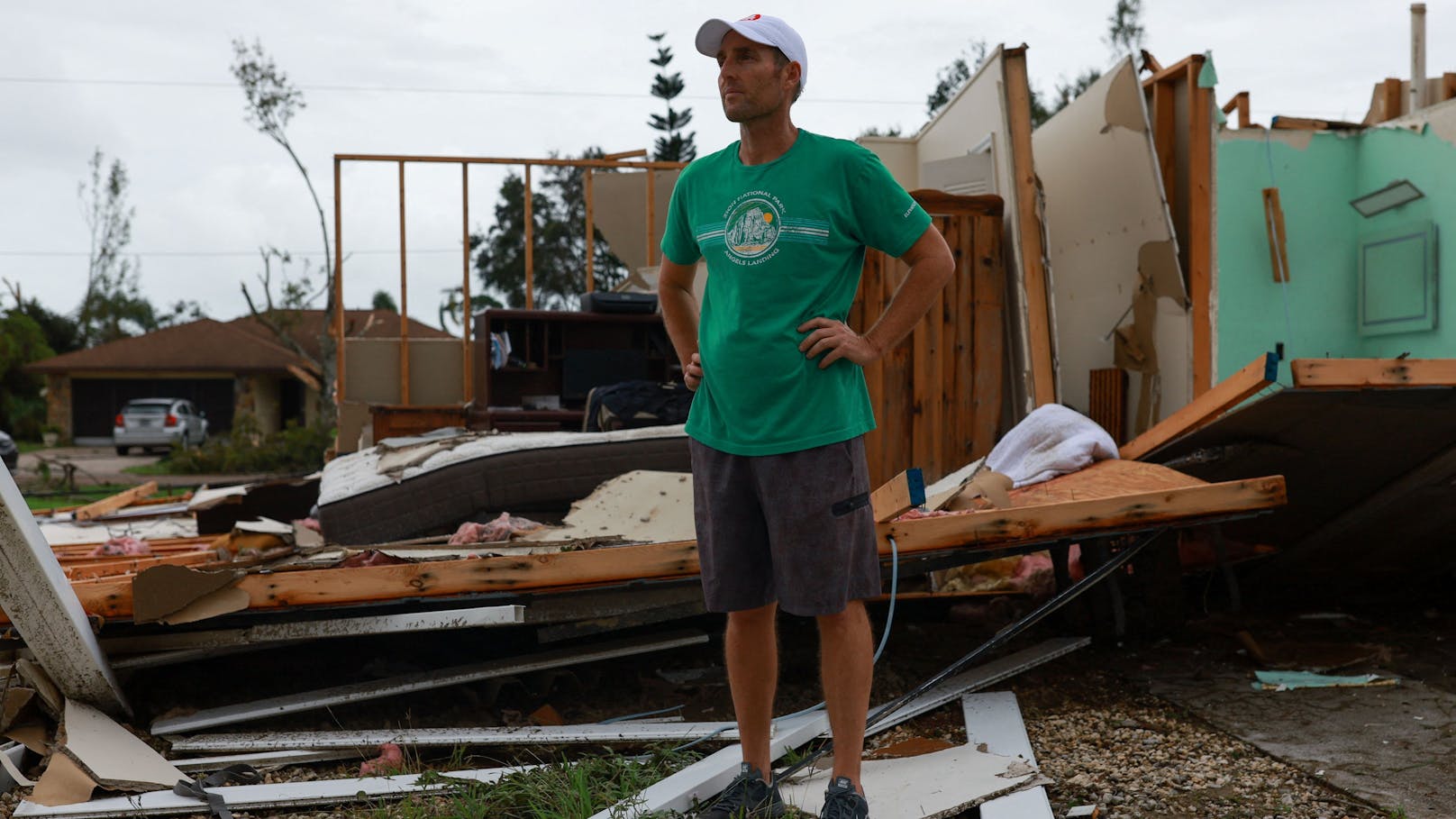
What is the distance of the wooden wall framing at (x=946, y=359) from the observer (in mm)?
4492

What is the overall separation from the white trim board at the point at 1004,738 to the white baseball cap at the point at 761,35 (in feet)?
5.25

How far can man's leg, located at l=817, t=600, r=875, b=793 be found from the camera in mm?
2102

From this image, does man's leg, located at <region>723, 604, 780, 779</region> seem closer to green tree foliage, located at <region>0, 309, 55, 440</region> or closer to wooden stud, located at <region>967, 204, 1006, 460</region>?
wooden stud, located at <region>967, 204, 1006, 460</region>

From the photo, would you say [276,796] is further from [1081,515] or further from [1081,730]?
[1081,515]

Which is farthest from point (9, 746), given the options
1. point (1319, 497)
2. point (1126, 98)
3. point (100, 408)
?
point (100, 408)

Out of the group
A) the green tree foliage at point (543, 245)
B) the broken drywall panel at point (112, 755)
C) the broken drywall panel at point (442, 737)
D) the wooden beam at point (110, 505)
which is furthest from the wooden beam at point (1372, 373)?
the green tree foliage at point (543, 245)

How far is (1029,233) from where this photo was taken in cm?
462

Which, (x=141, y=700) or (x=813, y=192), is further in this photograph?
(x=141, y=700)

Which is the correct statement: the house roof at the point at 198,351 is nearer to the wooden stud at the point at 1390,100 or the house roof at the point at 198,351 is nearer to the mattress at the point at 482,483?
the wooden stud at the point at 1390,100

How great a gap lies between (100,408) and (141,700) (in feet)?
103

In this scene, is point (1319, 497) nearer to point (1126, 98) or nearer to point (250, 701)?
point (1126, 98)

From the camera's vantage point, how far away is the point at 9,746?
2.71 meters

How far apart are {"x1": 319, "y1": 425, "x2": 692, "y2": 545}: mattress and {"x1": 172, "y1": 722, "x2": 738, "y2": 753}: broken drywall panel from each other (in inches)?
44.9

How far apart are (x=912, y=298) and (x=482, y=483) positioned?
2272 mm
